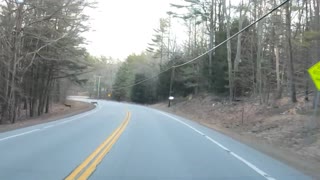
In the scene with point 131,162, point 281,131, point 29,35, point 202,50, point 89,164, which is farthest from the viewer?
point 202,50

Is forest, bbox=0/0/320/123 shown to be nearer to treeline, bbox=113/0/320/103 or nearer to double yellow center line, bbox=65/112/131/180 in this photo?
treeline, bbox=113/0/320/103

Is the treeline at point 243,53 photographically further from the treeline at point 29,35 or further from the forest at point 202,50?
the treeline at point 29,35

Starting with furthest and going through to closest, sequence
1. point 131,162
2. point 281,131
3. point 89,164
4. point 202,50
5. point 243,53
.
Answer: point 202,50, point 243,53, point 281,131, point 131,162, point 89,164

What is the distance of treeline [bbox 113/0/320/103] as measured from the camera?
87.7 feet

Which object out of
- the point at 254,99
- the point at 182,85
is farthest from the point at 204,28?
the point at 254,99

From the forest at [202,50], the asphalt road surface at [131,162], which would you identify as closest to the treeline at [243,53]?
the forest at [202,50]

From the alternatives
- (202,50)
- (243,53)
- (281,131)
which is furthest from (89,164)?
(202,50)

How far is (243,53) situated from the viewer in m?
51.2

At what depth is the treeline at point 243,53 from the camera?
26.7 m

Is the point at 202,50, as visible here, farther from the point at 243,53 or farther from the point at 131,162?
the point at 131,162

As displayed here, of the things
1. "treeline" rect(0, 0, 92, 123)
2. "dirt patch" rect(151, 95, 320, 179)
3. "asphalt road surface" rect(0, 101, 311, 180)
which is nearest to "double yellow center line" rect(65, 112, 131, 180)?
"asphalt road surface" rect(0, 101, 311, 180)

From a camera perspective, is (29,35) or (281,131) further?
(29,35)

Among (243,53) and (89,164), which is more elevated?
(243,53)

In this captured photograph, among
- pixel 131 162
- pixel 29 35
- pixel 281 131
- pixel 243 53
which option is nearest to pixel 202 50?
pixel 243 53
